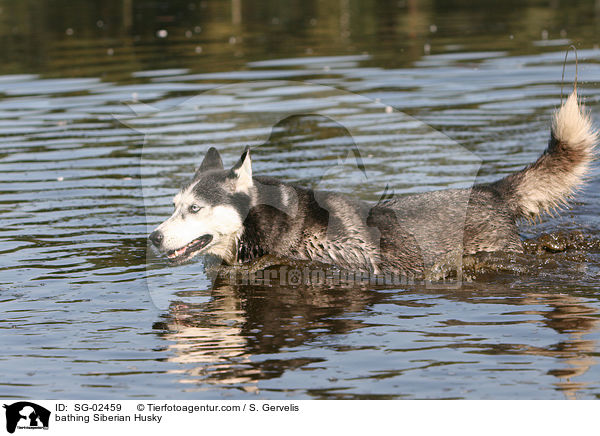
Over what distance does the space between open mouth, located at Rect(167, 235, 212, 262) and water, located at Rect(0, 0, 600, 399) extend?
1.47ft

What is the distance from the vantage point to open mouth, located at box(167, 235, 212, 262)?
8969mm

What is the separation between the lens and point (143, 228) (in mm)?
11555

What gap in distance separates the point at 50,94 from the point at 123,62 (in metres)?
3.80

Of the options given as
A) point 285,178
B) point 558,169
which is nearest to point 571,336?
point 558,169

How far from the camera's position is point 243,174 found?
9.09m

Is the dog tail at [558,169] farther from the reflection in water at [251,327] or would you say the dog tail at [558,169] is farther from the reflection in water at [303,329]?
the reflection in water at [251,327]

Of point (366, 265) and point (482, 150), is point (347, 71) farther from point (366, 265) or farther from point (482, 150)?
point (366, 265)

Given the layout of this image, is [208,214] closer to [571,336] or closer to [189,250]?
[189,250]

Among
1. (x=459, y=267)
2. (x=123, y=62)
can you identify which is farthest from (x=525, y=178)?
(x=123, y=62)
